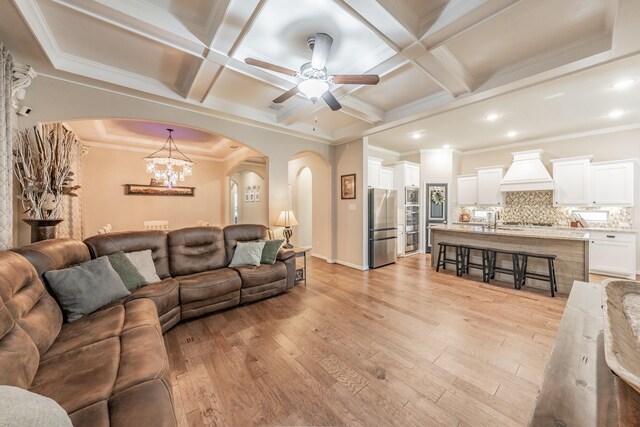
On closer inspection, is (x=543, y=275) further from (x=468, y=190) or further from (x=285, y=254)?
(x=285, y=254)

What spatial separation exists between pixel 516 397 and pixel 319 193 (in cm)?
481

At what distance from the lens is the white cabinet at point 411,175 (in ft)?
21.0

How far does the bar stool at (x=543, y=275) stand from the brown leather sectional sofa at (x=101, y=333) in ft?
14.3

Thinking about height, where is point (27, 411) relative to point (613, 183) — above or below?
A: below

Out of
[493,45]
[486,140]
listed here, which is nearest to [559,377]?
[493,45]

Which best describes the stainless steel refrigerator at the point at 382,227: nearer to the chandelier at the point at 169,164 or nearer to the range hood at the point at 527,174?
the range hood at the point at 527,174

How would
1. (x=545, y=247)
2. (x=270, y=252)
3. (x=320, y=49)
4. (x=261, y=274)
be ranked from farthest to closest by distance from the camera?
(x=545, y=247) → (x=270, y=252) → (x=261, y=274) → (x=320, y=49)

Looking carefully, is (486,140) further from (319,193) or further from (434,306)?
(434,306)

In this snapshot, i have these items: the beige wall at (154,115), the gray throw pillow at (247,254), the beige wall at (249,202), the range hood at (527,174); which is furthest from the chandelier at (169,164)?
the range hood at (527,174)

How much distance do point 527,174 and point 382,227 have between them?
11.1 feet

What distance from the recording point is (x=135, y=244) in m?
2.89

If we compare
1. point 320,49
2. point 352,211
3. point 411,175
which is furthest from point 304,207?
point 320,49

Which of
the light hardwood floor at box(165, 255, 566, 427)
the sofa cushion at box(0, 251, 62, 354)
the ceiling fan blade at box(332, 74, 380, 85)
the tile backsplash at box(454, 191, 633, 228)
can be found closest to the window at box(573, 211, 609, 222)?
the tile backsplash at box(454, 191, 633, 228)

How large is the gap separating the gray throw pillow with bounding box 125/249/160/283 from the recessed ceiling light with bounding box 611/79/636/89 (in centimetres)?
604
